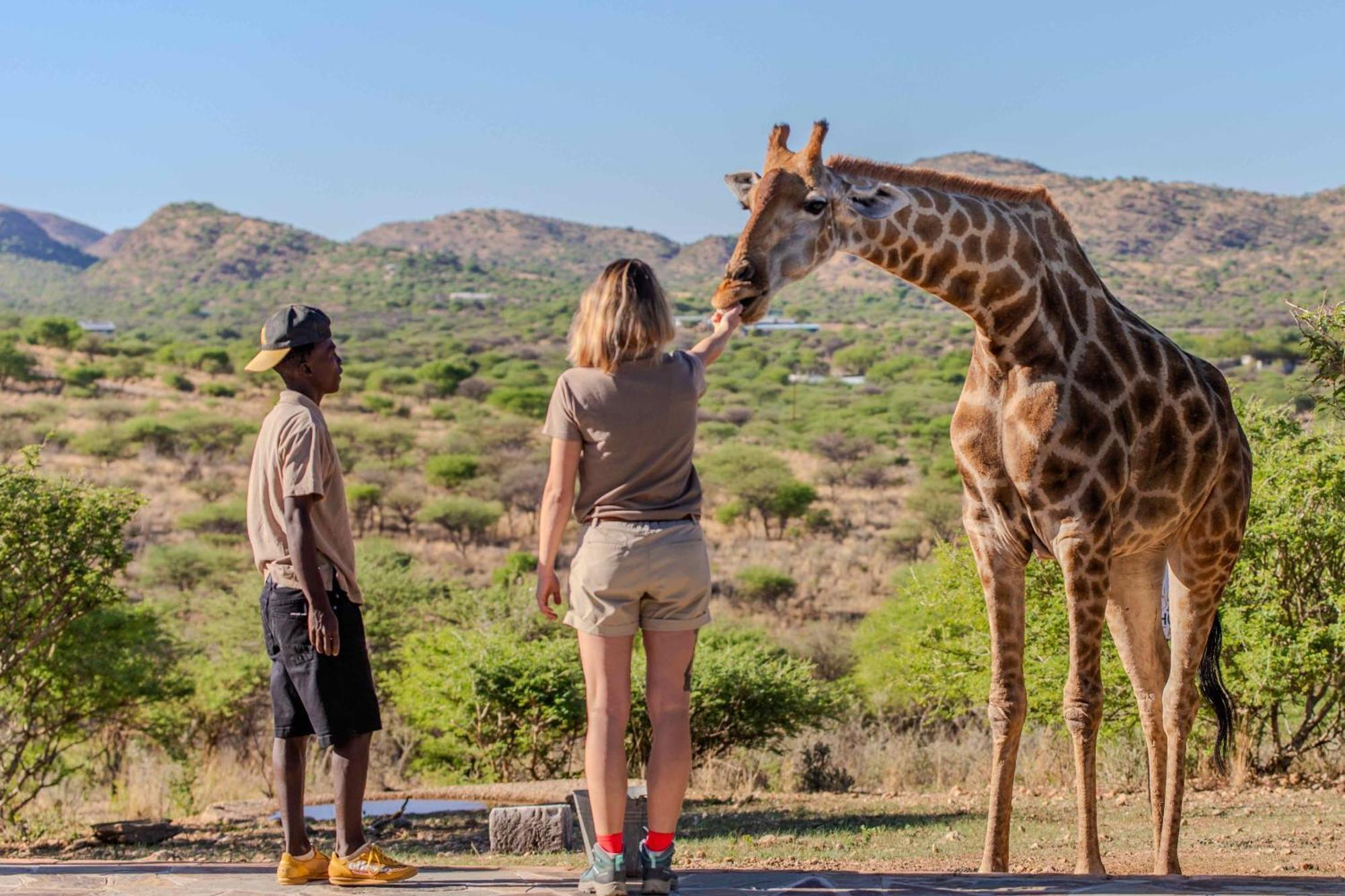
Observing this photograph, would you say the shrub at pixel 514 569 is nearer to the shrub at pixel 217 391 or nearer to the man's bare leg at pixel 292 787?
the man's bare leg at pixel 292 787

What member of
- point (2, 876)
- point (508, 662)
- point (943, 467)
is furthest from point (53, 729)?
point (943, 467)

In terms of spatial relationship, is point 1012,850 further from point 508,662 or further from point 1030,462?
point 508,662

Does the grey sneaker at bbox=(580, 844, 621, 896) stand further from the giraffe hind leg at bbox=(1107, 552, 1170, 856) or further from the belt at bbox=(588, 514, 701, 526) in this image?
the giraffe hind leg at bbox=(1107, 552, 1170, 856)

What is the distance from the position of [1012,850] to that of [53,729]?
342 inches

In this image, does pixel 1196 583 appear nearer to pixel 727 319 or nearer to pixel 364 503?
pixel 727 319

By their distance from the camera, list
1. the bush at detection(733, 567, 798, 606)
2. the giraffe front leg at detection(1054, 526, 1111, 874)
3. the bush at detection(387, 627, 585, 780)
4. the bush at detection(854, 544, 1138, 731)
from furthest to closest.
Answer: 1. the bush at detection(733, 567, 798, 606)
2. the bush at detection(387, 627, 585, 780)
3. the bush at detection(854, 544, 1138, 731)
4. the giraffe front leg at detection(1054, 526, 1111, 874)

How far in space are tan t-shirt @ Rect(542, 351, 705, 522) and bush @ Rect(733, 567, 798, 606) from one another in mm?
21374

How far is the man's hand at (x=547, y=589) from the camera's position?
4973mm

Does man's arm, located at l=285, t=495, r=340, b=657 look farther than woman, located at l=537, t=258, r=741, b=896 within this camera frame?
Yes

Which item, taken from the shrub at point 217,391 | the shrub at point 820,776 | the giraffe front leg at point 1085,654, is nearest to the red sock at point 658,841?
the giraffe front leg at point 1085,654

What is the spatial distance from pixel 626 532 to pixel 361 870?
1.73 meters

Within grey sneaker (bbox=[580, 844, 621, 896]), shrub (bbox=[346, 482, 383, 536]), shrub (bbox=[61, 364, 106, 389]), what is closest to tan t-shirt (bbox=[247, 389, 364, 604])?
grey sneaker (bbox=[580, 844, 621, 896])

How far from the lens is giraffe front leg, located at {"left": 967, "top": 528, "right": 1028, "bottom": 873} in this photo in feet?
20.8

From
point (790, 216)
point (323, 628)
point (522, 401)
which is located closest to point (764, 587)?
point (790, 216)
